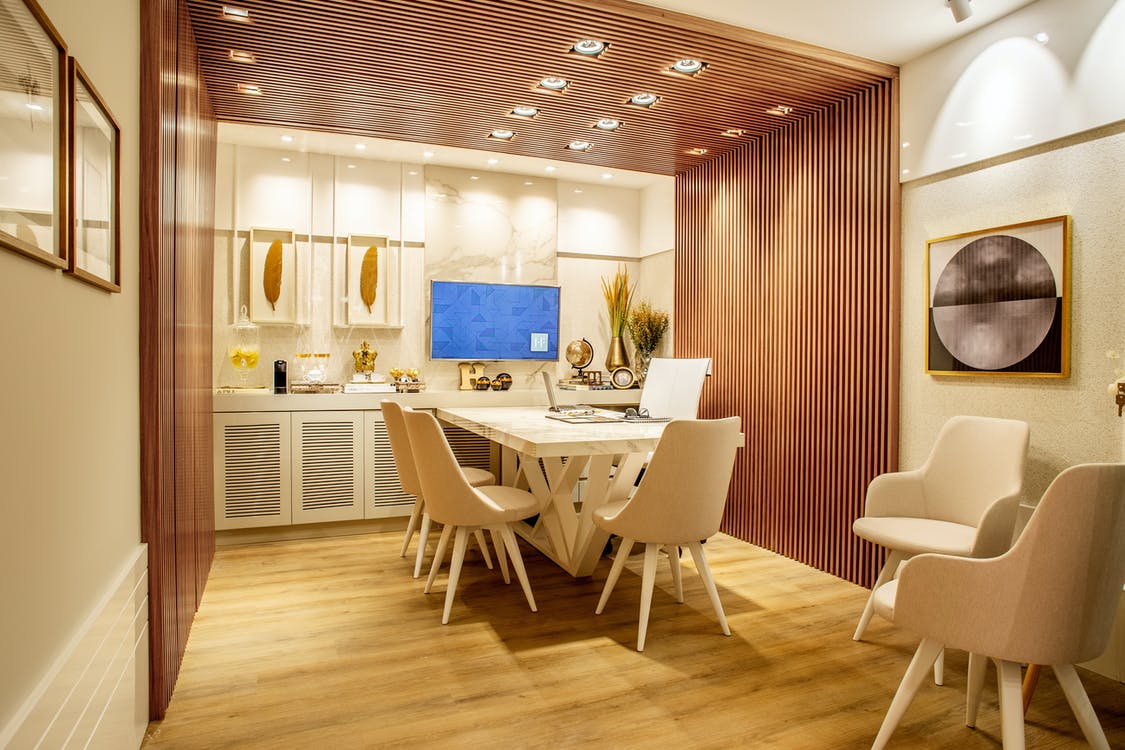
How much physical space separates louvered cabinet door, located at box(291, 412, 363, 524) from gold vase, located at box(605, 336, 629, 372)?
7.00ft

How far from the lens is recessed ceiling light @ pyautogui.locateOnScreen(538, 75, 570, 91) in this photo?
3.38 meters

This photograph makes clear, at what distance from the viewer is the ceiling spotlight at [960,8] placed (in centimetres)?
270

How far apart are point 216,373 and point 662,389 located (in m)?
3.11

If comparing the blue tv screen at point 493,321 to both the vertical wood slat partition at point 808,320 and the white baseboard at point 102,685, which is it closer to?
the vertical wood slat partition at point 808,320

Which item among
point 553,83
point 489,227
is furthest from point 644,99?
point 489,227

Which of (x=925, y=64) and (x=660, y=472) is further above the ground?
(x=925, y=64)

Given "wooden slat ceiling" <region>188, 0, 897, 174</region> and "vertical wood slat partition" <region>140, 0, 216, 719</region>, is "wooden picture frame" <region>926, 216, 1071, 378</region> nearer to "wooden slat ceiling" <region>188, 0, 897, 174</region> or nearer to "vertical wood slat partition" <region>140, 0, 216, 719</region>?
"wooden slat ceiling" <region>188, 0, 897, 174</region>

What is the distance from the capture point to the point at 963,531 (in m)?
2.71

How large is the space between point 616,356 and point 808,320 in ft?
6.85

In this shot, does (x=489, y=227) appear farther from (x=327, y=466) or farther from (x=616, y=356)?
(x=327, y=466)

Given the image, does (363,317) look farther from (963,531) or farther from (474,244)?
(963,531)

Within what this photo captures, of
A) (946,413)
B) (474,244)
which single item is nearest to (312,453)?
(474,244)

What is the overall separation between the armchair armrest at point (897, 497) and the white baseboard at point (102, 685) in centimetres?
275

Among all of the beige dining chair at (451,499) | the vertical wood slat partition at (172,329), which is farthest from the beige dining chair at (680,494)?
the vertical wood slat partition at (172,329)
